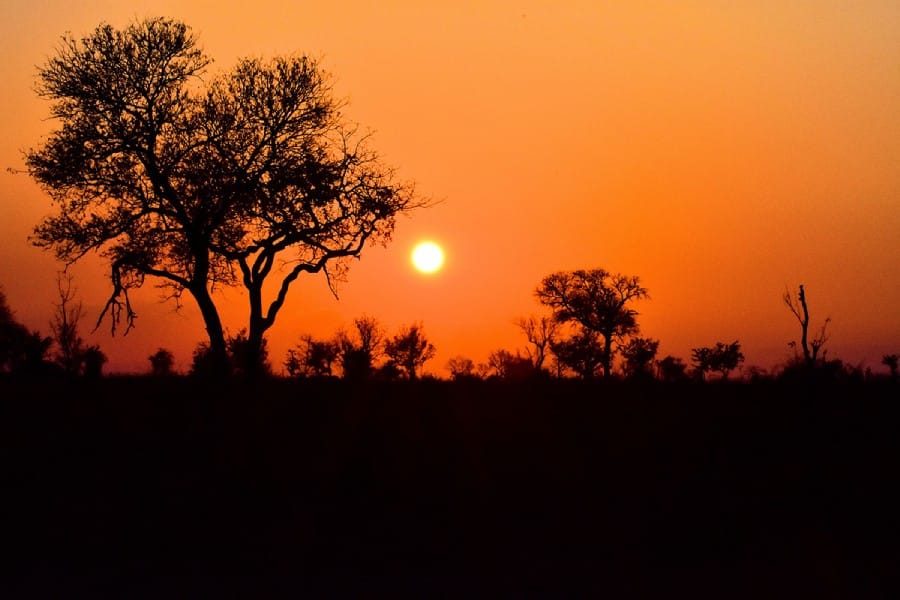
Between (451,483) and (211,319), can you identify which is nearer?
(451,483)

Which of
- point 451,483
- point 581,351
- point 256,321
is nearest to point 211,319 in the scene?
point 256,321

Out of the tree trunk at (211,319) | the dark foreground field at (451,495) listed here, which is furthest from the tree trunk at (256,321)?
the dark foreground field at (451,495)

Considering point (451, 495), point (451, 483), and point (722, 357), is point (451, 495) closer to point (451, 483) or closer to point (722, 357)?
point (451, 483)

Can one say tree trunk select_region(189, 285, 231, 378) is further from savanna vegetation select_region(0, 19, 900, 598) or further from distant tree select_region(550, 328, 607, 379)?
distant tree select_region(550, 328, 607, 379)

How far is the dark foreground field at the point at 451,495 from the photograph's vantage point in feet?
39.2

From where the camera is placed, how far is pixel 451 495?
574 inches

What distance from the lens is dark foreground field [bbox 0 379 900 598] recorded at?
12.0 meters

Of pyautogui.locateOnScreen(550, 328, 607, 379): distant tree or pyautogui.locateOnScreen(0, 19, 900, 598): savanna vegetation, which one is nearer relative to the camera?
pyautogui.locateOnScreen(0, 19, 900, 598): savanna vegetation

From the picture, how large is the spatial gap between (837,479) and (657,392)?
6568 millimetres

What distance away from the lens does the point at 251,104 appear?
31.8m

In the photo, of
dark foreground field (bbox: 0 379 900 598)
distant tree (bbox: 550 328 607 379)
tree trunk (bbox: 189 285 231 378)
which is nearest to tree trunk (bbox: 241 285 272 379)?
tree trunk (bbox: 189 285 231 378)

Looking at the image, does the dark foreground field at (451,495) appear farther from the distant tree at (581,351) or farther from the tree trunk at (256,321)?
the distant tree at (581,351)

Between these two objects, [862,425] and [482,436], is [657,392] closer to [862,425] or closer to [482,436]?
[862,425]

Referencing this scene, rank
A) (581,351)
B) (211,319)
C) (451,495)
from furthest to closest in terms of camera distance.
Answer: (581,351) → (211,319) → (451,495)
